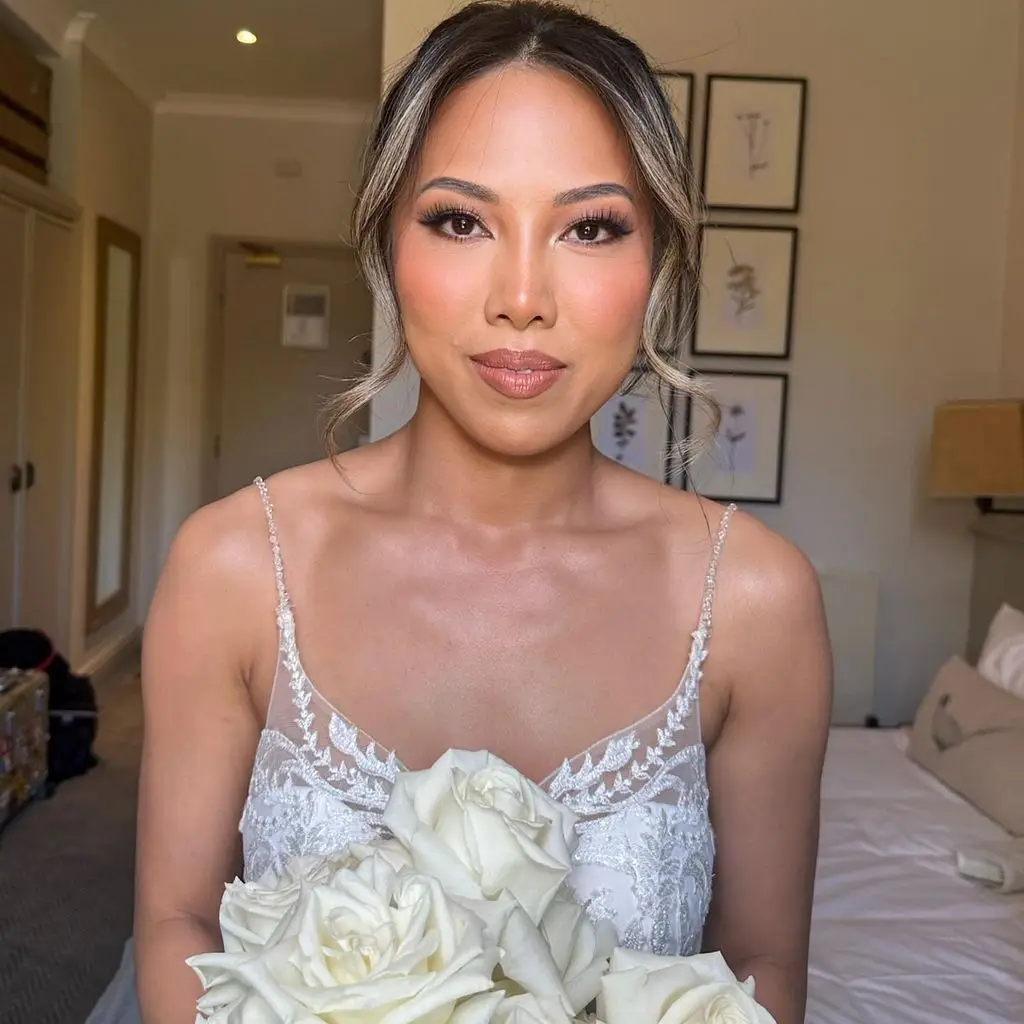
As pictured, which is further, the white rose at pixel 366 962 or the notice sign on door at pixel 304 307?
the notice sign on door at pixel 304 307

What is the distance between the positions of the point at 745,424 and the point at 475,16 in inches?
93.9

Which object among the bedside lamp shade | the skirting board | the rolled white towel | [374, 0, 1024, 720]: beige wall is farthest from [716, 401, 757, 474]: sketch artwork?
the rolled white towel

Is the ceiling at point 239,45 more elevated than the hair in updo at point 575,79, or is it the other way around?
the ceiling at point 239,45

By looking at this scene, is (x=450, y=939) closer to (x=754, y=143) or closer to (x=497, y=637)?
(x=497, y=637)

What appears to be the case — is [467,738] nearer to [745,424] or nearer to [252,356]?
[745,424]

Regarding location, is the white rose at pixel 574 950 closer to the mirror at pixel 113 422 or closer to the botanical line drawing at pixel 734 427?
the botanical line drawing at pixel 734 427

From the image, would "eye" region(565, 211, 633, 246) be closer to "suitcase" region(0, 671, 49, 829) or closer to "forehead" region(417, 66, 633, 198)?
"forehead" region(417, 66, 633, 198)

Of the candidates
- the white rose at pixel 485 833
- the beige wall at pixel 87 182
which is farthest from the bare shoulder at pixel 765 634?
the beige wall at pixel 87 182

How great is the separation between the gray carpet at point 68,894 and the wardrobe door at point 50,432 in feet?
2.60

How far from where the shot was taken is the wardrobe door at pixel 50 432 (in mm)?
4191

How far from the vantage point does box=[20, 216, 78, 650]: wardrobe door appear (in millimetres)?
4191

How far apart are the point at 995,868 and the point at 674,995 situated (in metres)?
1.70

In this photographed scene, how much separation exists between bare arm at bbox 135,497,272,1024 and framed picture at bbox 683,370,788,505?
92.6 inches

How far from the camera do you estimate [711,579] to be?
99cm
